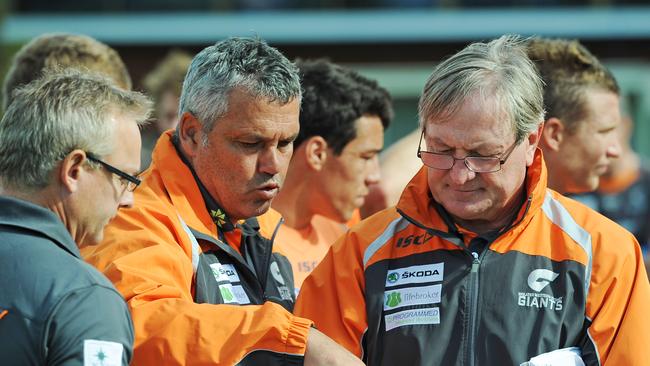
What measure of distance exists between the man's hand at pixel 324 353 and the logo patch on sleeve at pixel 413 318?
1.18ft

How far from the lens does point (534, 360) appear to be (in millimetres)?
3119

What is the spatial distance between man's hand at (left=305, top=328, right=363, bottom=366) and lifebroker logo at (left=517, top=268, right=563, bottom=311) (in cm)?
60

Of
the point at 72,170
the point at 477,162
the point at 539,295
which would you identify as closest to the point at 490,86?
the point at 477,162

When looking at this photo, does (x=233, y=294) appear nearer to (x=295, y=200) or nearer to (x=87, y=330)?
(x=87, y=330)

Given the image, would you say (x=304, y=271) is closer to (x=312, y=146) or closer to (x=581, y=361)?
(x=312, y=146)

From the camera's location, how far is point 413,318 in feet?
10.8

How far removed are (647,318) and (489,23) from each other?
15.0m

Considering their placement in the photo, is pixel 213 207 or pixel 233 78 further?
pixel 213 207

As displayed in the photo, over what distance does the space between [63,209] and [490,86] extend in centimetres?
134

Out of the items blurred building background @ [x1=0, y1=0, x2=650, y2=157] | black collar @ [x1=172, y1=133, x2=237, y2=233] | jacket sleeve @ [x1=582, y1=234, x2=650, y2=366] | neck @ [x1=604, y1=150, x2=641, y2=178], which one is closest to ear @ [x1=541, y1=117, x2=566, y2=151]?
jacket sleeve @ [x1=582, y1=234, x2=650, y2=366]

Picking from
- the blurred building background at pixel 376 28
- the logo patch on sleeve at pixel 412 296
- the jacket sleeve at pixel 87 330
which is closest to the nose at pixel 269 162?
the logo patch on sleeve at pixel 412 296

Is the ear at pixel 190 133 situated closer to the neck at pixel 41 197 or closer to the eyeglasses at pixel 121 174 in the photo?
the eyeglasses at pixel 121 174

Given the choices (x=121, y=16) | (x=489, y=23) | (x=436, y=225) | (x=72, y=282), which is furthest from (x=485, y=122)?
(x=121, y=16)

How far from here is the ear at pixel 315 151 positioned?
4.96 metres
